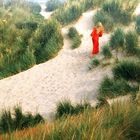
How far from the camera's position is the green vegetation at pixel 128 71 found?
13.9 m

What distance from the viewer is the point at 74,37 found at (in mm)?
21719

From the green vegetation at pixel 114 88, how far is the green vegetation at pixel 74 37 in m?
7.02

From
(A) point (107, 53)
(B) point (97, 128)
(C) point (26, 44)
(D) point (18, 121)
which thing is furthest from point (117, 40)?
(B) point (97, 128)

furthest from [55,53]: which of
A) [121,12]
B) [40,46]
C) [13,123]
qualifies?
[13,123]

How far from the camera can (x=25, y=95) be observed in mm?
15898

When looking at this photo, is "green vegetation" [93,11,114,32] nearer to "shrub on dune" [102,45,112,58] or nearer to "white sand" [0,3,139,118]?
"white sand" [0,3,139,118]

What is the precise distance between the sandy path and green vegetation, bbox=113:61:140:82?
84cm

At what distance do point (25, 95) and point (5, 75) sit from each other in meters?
3.08

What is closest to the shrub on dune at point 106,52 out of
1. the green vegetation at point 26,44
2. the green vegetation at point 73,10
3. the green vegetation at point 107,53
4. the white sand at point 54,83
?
the green vegetation at point 107,53

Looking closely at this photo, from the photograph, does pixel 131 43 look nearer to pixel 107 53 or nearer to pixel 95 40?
pixel 107 53

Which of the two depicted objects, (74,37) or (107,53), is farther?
(74,37)

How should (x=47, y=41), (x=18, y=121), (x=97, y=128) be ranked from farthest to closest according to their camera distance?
(x=47, y=41), (x=18, y=121), (x=97, y=128)

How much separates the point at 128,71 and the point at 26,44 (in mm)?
8124

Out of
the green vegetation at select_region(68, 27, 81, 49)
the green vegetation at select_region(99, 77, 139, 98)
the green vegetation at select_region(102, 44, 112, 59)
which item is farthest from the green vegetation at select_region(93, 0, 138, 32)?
the green vegetation at select_region(99, 77, 139, 98)
